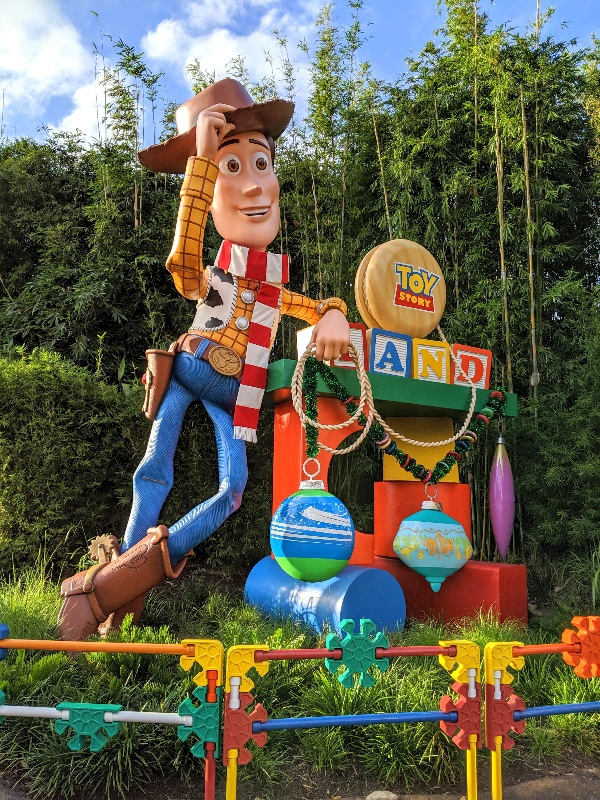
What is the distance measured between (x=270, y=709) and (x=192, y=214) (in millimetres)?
2403

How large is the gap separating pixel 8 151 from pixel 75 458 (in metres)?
4.78

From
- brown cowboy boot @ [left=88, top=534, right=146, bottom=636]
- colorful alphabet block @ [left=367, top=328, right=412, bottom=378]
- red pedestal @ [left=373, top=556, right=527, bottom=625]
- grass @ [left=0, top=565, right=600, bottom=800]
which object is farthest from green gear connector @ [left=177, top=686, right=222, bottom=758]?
colorful alphabet block @ [left=367, top=328, right=412, bottom=378]

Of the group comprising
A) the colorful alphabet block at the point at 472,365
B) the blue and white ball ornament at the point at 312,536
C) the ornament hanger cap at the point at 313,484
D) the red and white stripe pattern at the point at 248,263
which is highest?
the red and white stripe pattern at the point at 248,263

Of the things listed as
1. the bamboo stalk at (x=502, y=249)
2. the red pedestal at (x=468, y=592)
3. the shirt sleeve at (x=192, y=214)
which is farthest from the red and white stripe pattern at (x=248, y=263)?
the bamboo stalk at (x=502, y=249)

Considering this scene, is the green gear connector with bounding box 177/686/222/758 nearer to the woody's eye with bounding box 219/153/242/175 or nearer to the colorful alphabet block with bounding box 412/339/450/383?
the colorful alphabet block with bounding box 412/339/450/383

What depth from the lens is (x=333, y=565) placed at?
342 centimetres

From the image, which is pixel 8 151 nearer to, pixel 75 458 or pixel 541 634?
pixel 75 458

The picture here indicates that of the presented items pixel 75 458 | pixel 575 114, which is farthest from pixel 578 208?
pixel 75 458

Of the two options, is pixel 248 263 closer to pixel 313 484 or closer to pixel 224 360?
pixel 224 360

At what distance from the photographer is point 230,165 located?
3938 mm

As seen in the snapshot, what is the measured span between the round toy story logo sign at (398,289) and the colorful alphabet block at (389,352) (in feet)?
0.35

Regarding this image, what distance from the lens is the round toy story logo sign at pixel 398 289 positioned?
4.18 metres

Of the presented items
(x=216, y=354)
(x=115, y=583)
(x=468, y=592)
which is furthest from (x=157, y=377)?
(x=468, y=592)

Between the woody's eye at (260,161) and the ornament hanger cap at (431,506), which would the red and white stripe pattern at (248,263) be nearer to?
the woody's eye at (260,161)
